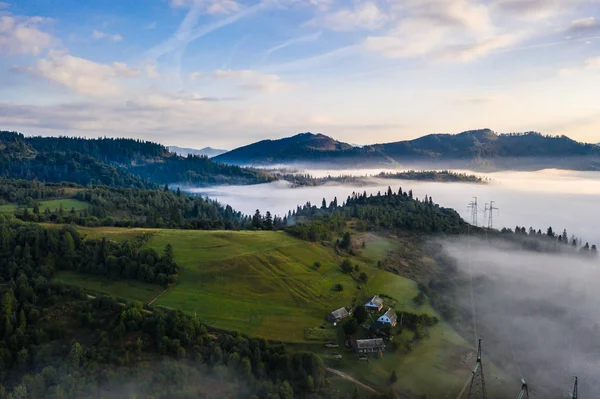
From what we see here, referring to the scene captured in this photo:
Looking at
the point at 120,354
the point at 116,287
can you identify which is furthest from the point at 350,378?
the point at 116,287

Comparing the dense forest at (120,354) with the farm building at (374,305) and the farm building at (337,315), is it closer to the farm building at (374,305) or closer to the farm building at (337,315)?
the farm building at (337,315)

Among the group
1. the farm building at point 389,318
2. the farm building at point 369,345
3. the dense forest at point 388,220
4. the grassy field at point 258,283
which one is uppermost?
the dense forest at point 388,220

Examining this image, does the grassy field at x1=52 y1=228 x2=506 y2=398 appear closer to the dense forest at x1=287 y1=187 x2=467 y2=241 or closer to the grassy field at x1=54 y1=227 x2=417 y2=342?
the grassy field at x1=54 y1=227 x2=417 y2=342

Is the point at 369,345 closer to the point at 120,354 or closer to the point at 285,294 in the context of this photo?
the point at 285,294

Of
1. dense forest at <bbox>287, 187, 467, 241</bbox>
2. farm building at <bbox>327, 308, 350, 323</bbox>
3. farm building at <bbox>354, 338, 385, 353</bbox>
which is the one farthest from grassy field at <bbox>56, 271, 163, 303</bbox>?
dense forest at <bbox>287, 187, 467, 241</bbox>

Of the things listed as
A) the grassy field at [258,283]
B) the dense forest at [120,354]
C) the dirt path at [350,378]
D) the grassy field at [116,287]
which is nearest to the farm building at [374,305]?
the grassy field at [258,283]

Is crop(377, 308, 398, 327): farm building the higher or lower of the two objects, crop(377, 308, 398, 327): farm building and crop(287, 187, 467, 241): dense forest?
the lower
